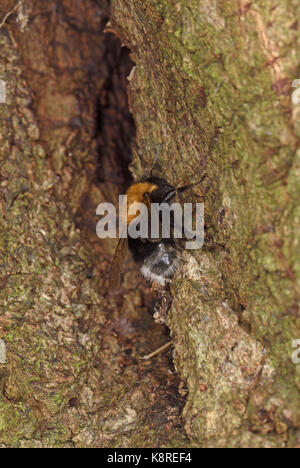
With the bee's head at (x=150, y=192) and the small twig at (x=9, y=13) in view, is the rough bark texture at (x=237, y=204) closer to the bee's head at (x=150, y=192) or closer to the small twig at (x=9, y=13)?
the bee's head at (x=150, y=192)

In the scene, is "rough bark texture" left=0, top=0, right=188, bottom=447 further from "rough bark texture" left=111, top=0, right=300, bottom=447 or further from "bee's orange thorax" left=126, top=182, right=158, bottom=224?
"rough bark texture" left=111, top=0, right=300, bottom=447

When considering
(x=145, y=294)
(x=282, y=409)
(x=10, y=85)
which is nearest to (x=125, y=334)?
(x=145, y=294)

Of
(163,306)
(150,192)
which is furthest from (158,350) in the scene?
(150,192)

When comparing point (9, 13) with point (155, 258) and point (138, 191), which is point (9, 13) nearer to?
point (138, 191)

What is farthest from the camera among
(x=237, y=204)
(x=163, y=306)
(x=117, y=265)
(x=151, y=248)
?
(x=151, y=248)

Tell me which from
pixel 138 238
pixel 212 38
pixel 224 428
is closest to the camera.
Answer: pixel 212 38

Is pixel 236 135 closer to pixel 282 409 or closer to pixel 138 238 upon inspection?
pixel 282 409

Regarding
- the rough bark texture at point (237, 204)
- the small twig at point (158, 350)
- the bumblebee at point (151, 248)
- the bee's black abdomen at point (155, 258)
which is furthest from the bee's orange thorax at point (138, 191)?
the small twig at point (158, 350)
